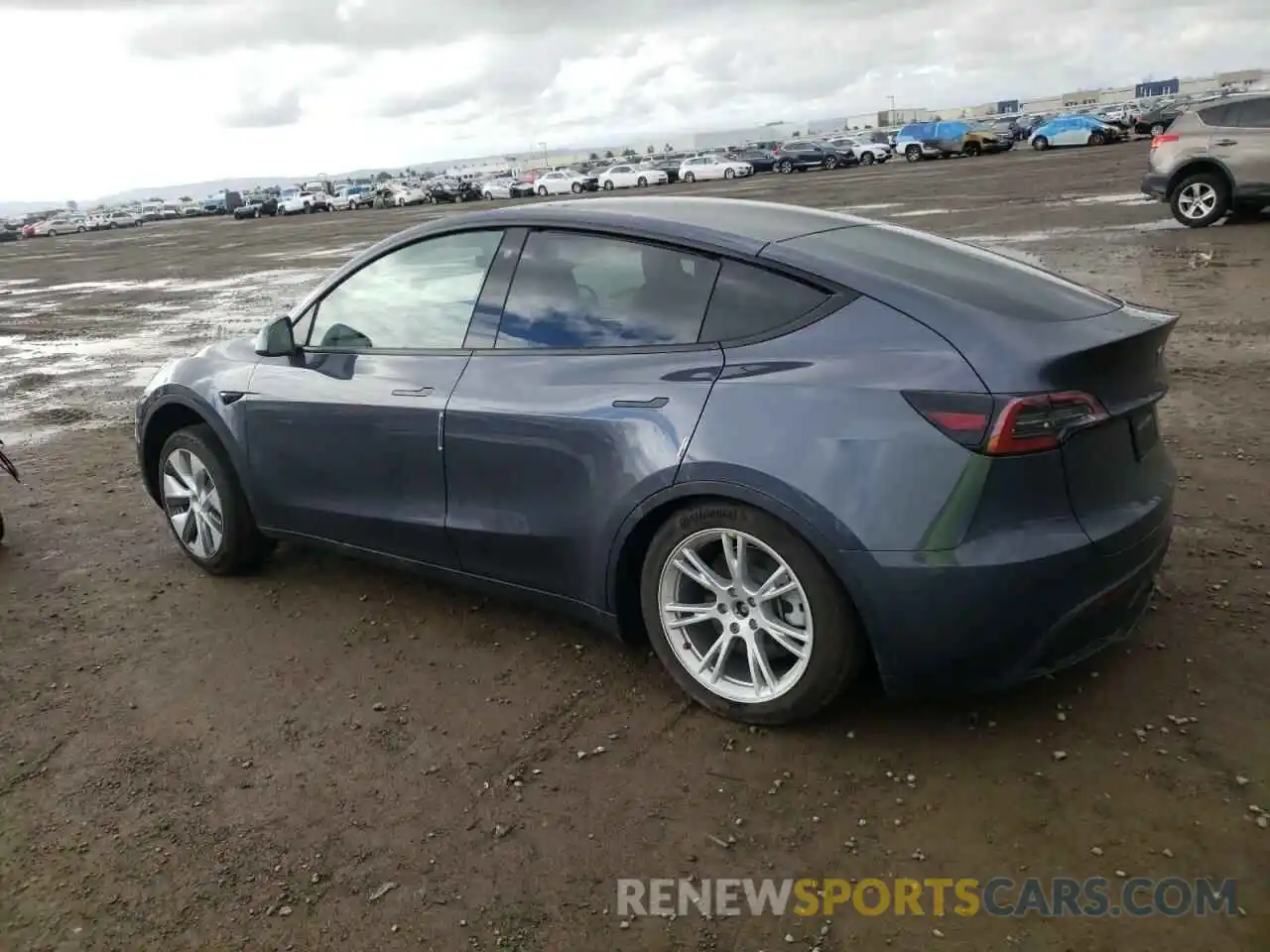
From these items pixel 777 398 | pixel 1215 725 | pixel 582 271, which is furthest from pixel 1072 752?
pixel 582 271

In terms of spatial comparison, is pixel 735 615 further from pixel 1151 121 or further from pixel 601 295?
pixel 1151 121

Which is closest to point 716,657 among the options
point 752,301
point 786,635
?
point 786,635

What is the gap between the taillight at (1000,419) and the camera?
2854 millimetres

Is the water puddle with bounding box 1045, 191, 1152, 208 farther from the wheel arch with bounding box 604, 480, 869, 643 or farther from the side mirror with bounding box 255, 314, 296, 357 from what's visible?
the wheel arch with bounding box 604, 480, 869, 643

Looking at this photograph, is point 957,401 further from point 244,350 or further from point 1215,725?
point 244,350

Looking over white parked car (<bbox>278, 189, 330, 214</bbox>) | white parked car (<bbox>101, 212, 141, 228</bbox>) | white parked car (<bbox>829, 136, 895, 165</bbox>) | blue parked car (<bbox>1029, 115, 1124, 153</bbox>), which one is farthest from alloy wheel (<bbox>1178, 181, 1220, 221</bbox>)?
white parked car (<bbox>101, 212, 141, 228</bbox>)

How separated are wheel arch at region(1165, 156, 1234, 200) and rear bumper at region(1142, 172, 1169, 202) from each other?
0.13 feet

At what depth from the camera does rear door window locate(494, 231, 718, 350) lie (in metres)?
3.46

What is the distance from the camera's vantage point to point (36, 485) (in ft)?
22.5

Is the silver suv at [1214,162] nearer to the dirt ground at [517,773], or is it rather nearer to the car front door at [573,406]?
the dirt ground at [517,773]

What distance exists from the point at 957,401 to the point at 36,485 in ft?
20.4

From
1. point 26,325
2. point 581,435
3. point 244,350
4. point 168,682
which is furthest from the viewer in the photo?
point 26,325

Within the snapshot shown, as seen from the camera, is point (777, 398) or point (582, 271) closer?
point (777, 398)

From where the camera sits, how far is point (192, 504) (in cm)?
502
